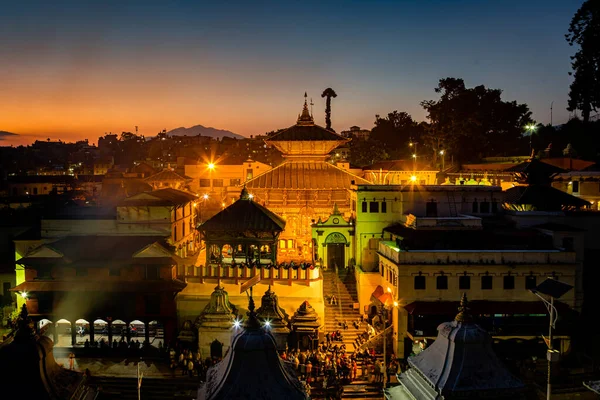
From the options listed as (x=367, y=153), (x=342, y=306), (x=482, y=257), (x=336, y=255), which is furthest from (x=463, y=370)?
(x=367, y=153)

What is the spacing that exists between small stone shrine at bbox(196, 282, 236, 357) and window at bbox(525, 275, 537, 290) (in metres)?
18.8

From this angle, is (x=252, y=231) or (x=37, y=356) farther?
(x=252, y=231)

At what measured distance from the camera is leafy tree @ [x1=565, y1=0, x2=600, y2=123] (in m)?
67.8

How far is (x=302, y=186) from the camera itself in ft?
187

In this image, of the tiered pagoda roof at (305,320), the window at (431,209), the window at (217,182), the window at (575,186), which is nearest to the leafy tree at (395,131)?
the window at (217,182)

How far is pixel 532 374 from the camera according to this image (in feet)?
114

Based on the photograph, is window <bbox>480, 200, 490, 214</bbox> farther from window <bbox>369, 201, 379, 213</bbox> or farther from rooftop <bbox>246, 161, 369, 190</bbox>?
rooftop <bbox>246, 161, 369, 190</bbox>

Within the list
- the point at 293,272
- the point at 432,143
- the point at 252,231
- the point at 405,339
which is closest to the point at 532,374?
the point at 405,339

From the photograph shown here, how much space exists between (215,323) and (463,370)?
2524cm

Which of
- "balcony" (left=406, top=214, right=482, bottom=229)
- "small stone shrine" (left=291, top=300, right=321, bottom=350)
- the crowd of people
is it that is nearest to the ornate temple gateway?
"balcony" (left=406, top=214, right=482, bottom=229)

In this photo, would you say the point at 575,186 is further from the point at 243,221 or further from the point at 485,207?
the point at 243,221

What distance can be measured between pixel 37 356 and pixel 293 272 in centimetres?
2968

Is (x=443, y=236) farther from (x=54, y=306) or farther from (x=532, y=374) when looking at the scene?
(x=54, y=306)

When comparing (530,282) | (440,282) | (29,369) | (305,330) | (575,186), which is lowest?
(305,330)
